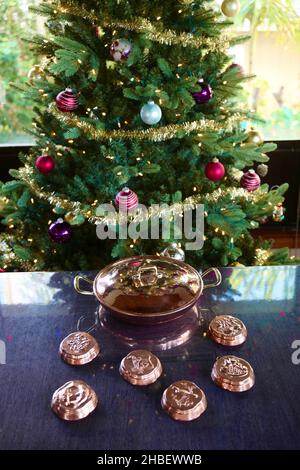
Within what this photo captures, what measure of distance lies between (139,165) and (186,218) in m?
0.29

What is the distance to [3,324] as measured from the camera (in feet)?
3.52

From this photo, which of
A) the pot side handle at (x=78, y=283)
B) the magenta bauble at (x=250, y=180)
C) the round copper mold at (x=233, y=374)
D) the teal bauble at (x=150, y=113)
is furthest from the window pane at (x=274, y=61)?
the round copper mold at (x=233, y=374)

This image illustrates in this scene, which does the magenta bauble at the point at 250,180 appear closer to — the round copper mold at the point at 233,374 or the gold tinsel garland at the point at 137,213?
the gold tinsel garland at the point at 137,213

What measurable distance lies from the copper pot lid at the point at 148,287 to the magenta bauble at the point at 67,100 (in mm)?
669

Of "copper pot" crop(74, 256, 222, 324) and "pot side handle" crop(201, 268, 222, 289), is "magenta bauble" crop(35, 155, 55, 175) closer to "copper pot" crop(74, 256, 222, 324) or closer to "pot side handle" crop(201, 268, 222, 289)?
"copper pot" crop(74, 256, 222, 324)

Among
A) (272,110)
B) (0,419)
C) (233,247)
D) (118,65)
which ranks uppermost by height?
(118,65)

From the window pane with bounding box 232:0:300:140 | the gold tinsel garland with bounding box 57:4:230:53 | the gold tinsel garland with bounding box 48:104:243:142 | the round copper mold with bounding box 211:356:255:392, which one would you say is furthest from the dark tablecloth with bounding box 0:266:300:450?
the window pane with bounding box 232:0:300:140

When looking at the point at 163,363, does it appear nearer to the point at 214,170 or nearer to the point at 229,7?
the point at 214,170

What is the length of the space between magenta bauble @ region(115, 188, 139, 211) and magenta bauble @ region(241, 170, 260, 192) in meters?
0.48

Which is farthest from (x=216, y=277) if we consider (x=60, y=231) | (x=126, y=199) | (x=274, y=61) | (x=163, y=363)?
(x=274, y=61)

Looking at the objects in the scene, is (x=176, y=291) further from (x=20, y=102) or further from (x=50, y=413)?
(x=20, y=102)

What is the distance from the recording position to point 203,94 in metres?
1.56

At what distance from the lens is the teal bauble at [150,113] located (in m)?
1.48
